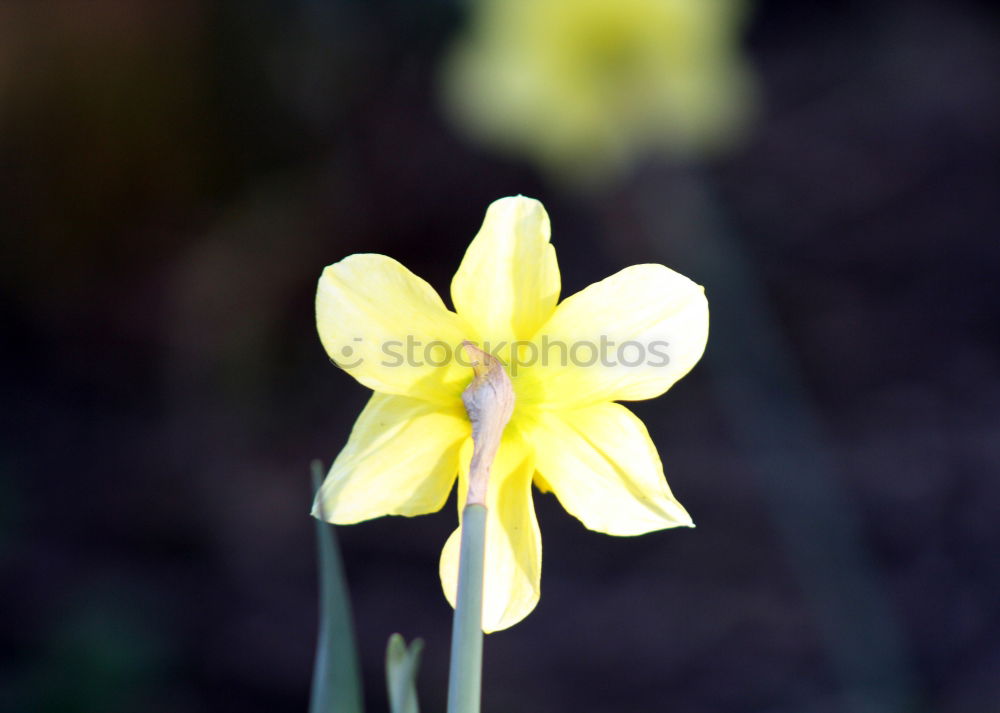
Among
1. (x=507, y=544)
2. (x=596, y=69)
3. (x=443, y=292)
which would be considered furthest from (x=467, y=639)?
(x=443, y=292)

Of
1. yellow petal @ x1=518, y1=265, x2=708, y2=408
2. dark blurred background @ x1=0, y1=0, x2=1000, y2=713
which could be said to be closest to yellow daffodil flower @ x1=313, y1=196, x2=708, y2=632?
yellow petal @ x1=518, y1=265, x2=708, y2=408

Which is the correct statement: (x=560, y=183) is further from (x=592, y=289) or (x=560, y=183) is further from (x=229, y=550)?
(x=592, y=289)

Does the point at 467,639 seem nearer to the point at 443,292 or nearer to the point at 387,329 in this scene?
the point at 387,329

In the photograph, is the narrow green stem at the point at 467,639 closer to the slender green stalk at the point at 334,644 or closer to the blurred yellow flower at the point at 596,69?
the slender green stalk at the point at 334,644

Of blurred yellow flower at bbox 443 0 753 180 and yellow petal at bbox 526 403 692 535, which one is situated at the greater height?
blurred yellow flower at bbox 443 0 753 180

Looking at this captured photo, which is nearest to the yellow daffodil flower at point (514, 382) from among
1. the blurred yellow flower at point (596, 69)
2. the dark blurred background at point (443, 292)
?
the blurred yellow flower at point (596, 69)

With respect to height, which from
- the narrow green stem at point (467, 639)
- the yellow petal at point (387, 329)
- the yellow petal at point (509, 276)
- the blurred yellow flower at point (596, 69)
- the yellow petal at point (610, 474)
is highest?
the blurred yellow flower at point (596, 69)

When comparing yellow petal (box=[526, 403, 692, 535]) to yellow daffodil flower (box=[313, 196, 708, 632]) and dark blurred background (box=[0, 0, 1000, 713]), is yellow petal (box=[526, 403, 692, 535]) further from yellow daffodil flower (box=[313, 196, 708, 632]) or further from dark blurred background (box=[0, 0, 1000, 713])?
dark blurred background (box=[0, 0, 1000, 713])
